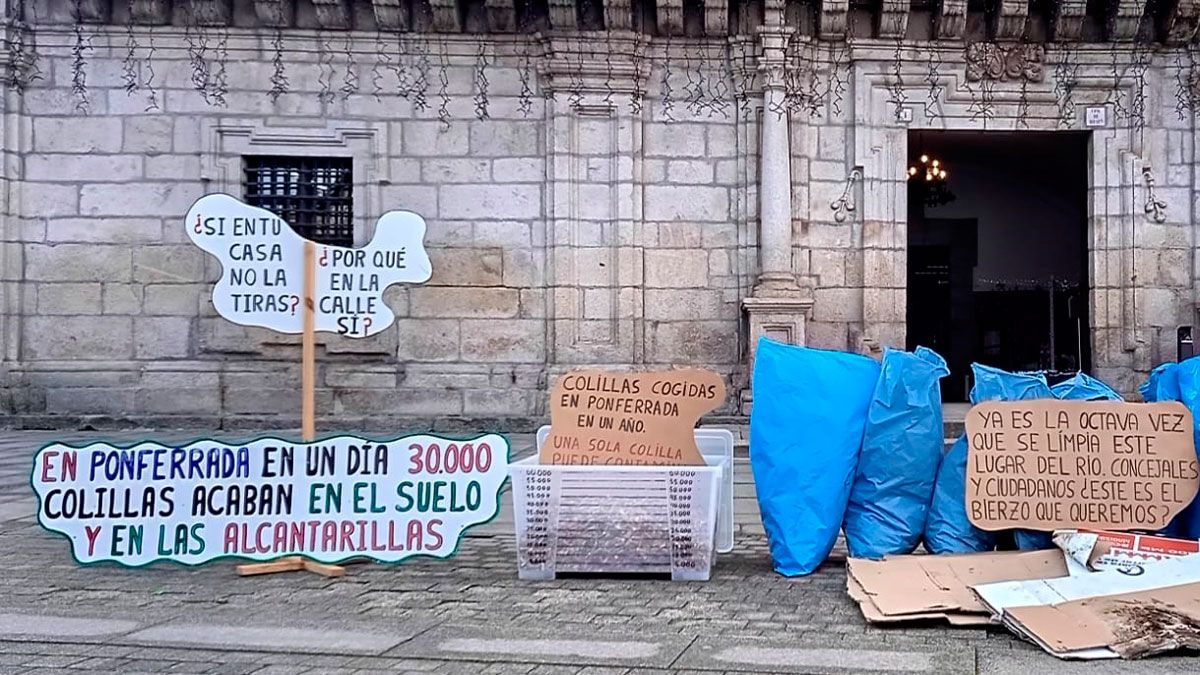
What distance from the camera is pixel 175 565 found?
561 cm

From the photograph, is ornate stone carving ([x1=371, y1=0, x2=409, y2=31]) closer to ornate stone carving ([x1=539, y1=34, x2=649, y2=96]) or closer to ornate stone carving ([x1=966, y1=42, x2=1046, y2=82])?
ornate stone carving ([x1=539, y1=34, x2=649, y2=96])

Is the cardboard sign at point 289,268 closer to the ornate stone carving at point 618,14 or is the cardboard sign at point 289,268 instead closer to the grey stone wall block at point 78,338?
the ornate stone carving at point 618,14

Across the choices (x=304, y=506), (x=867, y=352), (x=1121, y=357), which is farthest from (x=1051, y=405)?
(x=1121, y=357)

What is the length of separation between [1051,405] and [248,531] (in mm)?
4103

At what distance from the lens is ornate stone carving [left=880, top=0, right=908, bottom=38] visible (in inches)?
496

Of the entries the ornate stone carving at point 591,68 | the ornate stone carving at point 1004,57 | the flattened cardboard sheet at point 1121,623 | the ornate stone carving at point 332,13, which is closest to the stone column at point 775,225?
the ornate stone carving at point 591,68

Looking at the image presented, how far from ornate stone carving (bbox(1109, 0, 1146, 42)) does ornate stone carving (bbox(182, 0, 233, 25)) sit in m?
10.6

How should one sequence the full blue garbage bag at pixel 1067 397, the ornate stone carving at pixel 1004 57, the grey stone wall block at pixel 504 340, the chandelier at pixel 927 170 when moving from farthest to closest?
1. the chandelier at pixel 927 170
2. the ornate stone carving at pixel 1004 57
3. the grey stone wall block at pixel 504 340
4. the full blue garbage bag at pixel 1067 397

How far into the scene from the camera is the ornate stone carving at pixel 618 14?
12461 millimetres

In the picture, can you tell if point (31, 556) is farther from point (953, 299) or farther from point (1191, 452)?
point (953, 299)

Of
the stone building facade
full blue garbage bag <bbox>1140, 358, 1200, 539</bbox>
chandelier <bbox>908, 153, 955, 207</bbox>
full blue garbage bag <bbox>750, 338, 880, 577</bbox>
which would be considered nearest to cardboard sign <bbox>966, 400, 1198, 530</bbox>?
full blue garbage bag <bbox>1140, 358, 1200, 539</bbox>

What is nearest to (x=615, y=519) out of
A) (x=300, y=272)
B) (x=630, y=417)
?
(x=630, y=417)

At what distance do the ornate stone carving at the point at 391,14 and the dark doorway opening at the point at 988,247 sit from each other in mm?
7913

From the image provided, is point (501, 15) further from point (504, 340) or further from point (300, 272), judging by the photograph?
point (300, 272)
